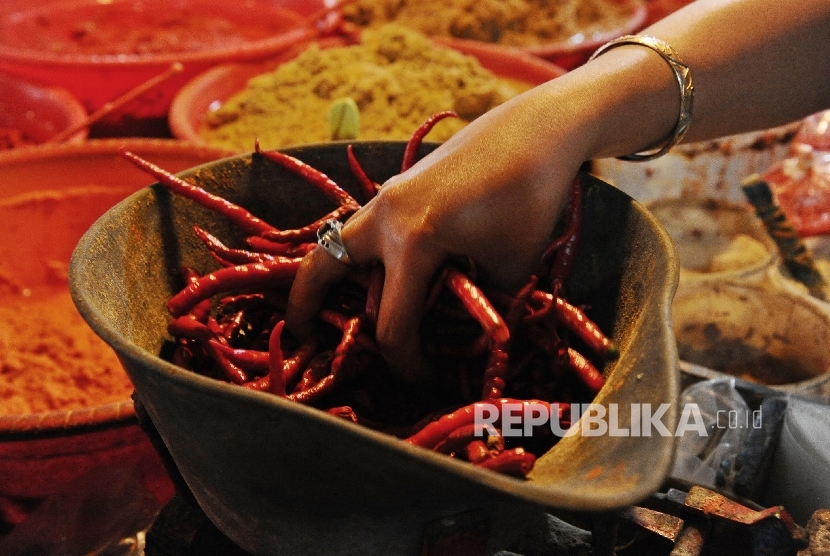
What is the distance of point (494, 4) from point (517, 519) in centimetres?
315

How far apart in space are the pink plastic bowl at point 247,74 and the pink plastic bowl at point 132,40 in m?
0.08

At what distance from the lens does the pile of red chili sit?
932 mm

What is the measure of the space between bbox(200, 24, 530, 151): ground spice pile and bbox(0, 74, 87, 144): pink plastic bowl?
0.46 metres

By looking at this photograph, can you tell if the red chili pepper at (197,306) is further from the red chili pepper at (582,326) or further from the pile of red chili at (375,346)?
the red chili pepper at (582,326)

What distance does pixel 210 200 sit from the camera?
44.4 inches

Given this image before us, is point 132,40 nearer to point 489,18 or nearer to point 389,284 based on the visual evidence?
point 489,18

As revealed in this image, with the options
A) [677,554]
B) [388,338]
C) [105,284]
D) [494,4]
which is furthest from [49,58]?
[677,554]

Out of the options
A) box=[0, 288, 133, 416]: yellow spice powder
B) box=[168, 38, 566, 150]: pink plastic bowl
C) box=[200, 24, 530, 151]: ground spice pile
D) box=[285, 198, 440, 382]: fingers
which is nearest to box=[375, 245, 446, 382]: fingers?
box=[285, 198, 440, 382]: fingers

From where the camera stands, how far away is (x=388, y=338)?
0.94 meters

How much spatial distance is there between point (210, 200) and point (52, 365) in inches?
27.9

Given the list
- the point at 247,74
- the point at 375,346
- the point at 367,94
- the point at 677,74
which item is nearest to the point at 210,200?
the point at 375,346

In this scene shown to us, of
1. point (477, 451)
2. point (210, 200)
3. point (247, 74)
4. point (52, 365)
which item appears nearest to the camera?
point (477, 451)

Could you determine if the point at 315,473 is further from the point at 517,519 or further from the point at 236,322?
the point at 236,322

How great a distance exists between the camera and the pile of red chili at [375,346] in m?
0.93
